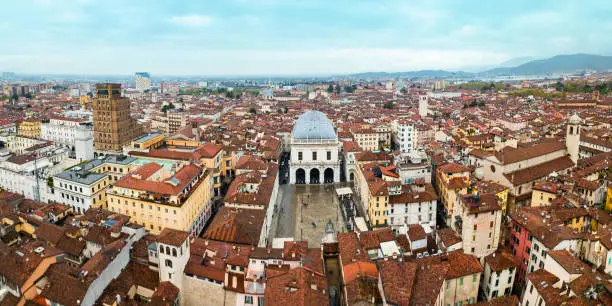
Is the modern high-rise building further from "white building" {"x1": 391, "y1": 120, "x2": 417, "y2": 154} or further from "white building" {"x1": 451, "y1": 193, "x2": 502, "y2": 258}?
"white building" {"x1": 451, "y1": 193, "x2": 502, "y2": 258}

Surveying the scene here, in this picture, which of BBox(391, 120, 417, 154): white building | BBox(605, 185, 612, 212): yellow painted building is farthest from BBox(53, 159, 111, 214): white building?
BBox(391, 120, 417, 154): white building

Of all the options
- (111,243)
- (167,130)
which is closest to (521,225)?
(111,243)

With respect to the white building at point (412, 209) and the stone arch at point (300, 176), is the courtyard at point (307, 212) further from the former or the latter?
the white building at point (412, 209)

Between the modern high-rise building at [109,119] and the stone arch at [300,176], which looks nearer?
the stone arch at [300,176]

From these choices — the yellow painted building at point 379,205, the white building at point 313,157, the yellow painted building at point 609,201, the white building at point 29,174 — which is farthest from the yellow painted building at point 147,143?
the yellow painted building at point 609,201

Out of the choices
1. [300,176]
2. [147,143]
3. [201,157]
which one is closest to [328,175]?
[300,176]

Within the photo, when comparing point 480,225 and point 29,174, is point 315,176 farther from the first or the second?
point 29,174

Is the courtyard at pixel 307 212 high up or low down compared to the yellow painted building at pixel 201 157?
down

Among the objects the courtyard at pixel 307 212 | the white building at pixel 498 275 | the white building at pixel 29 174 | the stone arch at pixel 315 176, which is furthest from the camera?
A: the stone arch at pixel 315 176
